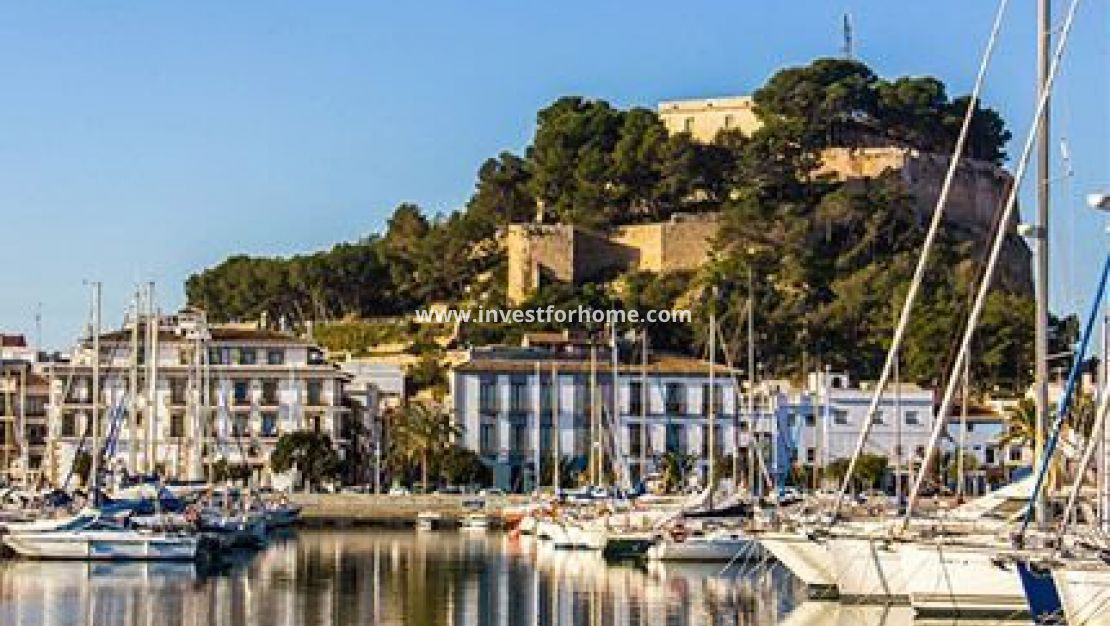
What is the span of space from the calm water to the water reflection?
0.08 feet

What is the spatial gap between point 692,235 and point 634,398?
26772 millimetres

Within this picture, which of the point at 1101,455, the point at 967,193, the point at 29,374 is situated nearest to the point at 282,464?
the point at 29,374

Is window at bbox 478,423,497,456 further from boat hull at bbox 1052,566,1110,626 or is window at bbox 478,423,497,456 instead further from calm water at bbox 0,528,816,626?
boat hull at bbox 1052,566,1110,626

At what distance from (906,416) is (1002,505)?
180 feet

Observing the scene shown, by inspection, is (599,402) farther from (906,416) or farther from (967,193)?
(967,193)

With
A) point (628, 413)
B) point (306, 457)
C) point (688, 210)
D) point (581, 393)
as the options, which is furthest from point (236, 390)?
point (688, 210)

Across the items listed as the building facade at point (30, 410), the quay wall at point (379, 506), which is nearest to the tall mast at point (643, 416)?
the quay wall at point (379, 506)

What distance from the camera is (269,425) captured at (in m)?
87.6

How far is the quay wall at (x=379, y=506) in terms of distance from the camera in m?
78.1

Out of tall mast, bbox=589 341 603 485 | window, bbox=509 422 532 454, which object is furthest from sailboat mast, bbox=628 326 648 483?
window, bbox=509 422 532 454

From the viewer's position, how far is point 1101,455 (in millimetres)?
27750

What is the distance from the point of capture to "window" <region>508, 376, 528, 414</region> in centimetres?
8812

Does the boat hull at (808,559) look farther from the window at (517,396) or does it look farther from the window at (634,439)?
the window at (517,396)

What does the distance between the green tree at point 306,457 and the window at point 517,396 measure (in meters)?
7.49
